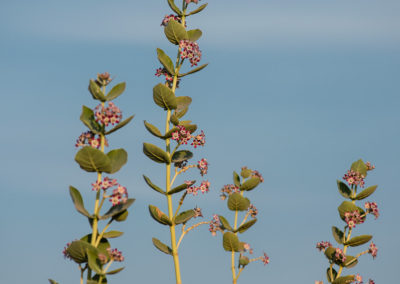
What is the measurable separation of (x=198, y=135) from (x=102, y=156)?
4.57m

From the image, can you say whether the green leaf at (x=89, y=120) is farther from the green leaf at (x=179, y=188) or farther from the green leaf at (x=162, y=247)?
the green leaf at (x=162, y=247)

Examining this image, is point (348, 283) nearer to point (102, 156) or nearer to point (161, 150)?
point (161, 150)

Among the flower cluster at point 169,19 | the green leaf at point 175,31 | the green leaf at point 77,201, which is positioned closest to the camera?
the green leaf at point 77,201

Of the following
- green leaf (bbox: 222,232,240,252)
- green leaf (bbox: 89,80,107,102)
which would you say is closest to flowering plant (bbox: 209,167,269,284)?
green leaf (bbox: 222,232,240,252)

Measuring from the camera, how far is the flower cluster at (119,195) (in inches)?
510

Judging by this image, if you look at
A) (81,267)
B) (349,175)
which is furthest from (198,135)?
(81,267)

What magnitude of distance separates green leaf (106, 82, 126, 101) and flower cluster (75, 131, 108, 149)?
82cm

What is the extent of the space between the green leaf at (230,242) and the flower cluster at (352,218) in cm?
→ 281

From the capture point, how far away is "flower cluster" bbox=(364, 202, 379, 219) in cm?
1677

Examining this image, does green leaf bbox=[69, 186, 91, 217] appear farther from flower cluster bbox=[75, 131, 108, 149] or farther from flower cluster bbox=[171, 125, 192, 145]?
flower cluster bbox=[171, 125, 192, 145]

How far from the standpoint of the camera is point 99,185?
13102mm

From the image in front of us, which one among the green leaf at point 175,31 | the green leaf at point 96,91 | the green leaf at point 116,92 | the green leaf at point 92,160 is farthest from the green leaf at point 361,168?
the green leaf at point 96,91

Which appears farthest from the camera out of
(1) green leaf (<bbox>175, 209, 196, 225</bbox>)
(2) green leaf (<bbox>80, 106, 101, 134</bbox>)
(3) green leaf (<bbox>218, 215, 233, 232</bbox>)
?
(3) green leaf (<bbox>218, 215, 233, 232</bbox>)

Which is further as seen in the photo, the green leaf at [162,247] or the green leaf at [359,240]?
the green leaf at [359,240]
